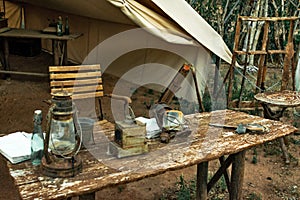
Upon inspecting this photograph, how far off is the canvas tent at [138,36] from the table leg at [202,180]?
1803mm

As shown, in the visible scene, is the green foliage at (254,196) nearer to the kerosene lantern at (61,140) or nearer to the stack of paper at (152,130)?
the stack of paper at (152,130)

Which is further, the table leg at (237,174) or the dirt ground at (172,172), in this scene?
the dirt ground at (172,172)

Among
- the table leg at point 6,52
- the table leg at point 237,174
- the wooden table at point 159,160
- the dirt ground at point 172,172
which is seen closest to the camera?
the wooden table at point 159,160

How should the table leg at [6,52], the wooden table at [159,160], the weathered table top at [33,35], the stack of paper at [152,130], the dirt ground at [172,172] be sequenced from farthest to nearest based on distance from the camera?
the table leg at [6,52], the weathered table top at [33,35], the dirt ground at [172,172], the stack of paper at [152,130], the wooden table at [159,160]

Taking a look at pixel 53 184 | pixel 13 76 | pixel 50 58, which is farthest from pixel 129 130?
pixel 50 58

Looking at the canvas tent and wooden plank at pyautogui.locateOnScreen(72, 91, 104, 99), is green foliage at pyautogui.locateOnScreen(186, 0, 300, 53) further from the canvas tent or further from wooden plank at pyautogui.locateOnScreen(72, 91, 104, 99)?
wooden plank at pyautogui.locateOnScreen(72, 91, 104, 99)

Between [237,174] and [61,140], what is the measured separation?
123 centimetres

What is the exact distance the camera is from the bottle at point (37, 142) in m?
1.68

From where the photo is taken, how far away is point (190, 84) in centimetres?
476

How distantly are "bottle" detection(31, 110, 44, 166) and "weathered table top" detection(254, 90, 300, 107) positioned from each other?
8.05 ft

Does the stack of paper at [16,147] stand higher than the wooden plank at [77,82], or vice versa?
the wooden plank at [77,82]

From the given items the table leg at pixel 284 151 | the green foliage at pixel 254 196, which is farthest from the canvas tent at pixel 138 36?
the green foliage at pixel 254 196

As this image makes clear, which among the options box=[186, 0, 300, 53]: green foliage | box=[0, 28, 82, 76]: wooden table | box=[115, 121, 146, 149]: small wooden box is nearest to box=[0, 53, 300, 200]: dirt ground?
box=[0, 28, 82, 76]: wooden table

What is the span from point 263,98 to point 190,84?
48.7 inches
